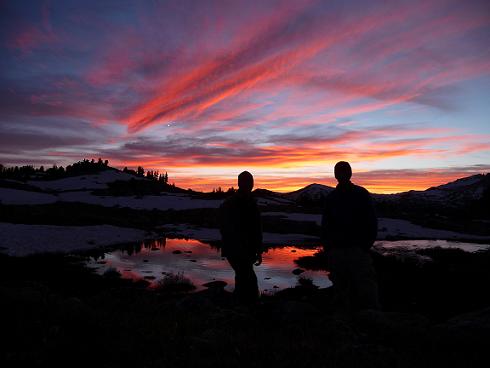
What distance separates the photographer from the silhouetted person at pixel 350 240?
745 cm

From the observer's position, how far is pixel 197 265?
2325cm

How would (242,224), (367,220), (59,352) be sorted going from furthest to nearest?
1. (242,224)
2. (367,220)
3. (59,352)

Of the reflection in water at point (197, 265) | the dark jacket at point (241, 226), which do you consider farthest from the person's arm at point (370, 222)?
the reflection in water at point (197, 265)

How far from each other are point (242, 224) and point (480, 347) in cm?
465

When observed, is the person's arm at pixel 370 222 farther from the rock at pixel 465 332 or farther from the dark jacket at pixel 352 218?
the rock at pixel 465 332

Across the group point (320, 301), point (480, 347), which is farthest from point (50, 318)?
point (320, 301)

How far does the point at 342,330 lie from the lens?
665 cm

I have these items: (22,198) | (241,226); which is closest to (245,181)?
(241,226)

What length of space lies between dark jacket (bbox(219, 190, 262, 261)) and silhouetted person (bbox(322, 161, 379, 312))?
4.95ft

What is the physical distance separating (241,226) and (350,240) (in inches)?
88.6

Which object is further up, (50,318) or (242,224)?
(242,224)

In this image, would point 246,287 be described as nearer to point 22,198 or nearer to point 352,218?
point 352,218

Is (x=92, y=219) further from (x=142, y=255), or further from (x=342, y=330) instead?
(x=342, y=330)

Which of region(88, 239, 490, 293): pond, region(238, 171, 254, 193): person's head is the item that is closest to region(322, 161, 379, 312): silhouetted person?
region(238, 171, 254, 193): person's head
